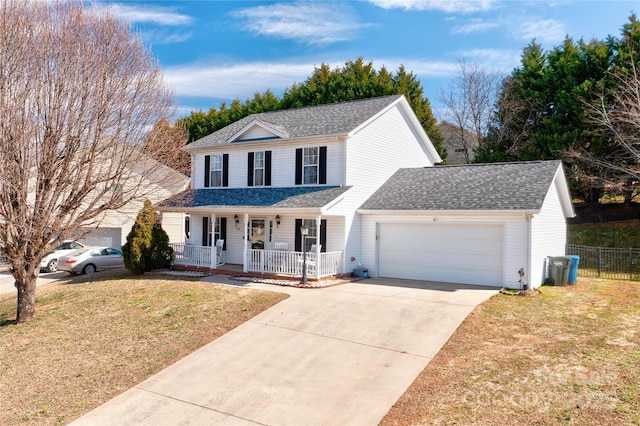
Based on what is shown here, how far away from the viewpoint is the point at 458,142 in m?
41.4

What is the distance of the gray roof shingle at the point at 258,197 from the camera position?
17078 millimetres

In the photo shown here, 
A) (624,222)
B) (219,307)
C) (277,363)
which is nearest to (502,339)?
(277,363)

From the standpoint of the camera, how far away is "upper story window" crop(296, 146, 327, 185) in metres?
18.5

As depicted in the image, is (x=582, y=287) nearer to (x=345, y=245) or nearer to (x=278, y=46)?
(x=345, y=245)

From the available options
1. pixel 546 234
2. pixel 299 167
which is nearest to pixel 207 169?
pixel 299 167

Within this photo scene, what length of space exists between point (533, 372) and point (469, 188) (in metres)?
10.5

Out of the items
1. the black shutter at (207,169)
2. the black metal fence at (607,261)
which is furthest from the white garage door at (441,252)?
the black shutter at (207,169)

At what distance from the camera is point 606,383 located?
7.15 m

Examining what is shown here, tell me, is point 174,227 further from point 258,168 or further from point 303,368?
point 303,368

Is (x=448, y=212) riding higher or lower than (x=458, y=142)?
lower

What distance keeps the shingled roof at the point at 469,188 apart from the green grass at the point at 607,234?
1125 centimetres

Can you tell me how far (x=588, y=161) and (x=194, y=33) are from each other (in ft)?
76.3

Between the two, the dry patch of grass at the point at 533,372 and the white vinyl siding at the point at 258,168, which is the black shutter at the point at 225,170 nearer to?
the white vinyl siding at the point at 258,168

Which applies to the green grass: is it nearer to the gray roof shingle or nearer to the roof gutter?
the roof gutter
